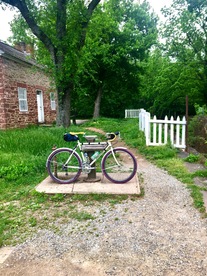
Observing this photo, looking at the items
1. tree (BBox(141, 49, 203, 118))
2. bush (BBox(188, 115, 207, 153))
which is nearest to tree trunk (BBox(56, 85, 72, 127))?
bush (BBox(188, 115, 207, 153))

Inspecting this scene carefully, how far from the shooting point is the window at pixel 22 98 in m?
12.5

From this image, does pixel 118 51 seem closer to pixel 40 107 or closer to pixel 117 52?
pixel 117 52

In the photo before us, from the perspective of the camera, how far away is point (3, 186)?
13.8 feet

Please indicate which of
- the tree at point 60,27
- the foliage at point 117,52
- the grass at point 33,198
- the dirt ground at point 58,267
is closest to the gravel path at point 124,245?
the dirt ground at point 58,267

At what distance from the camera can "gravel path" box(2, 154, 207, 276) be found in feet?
6.83

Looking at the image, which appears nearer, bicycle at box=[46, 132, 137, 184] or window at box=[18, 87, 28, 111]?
bicycle at box=[46, 132, 137, 184]

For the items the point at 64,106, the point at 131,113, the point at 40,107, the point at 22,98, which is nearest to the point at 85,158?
the point at 64,106

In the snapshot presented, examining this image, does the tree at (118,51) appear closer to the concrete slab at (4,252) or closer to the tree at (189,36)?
the tree at (189,36)

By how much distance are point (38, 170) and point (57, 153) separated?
1058 mm

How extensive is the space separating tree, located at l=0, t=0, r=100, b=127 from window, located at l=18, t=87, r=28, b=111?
3.63m

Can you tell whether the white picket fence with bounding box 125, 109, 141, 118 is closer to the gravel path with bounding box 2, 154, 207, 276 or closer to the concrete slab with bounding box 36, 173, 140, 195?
the concrete slab with bounding box 36, 173, 140, 195

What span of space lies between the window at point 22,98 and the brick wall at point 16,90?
23 cm

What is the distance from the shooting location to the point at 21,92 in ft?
41.6

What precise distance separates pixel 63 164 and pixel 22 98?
9.71 metres
